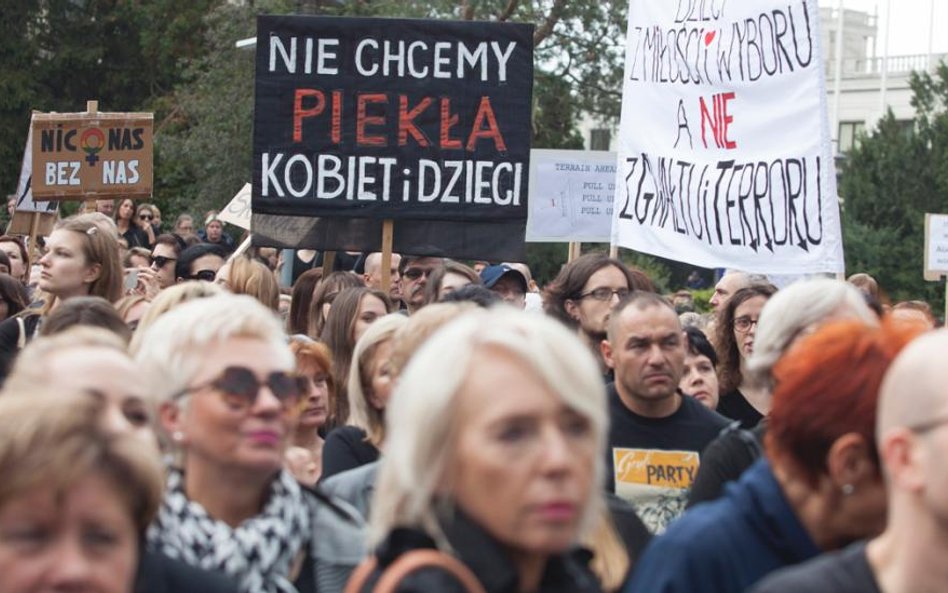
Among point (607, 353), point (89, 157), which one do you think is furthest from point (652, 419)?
point (89, 157)

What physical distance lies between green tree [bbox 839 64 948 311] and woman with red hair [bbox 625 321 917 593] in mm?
42086

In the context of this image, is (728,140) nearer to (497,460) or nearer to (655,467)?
(655,467)

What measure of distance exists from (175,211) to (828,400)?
1208 inches

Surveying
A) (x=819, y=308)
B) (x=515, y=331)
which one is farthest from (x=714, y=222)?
(x=515, y=331)

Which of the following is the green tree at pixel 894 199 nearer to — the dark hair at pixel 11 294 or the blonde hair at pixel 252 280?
the blonde hair at pixel 252 280

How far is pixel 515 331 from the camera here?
2.81m

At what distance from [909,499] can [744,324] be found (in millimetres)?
4386

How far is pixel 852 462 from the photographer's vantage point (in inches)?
131

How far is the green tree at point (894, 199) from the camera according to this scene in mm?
45344

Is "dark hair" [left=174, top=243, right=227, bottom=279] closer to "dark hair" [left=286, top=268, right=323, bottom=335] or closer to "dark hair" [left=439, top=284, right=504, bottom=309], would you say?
"dark hair" [left=286, top=268, right=323, bottom=335]

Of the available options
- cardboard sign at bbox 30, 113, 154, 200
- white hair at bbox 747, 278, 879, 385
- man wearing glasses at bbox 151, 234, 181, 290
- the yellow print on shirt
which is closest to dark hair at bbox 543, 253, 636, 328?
the yellow print on shirt

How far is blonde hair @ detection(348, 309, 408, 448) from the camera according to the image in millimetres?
5223

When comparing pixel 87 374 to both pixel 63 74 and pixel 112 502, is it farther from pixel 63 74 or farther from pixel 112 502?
pixel 63 74

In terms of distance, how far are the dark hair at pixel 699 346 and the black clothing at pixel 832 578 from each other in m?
4.01
